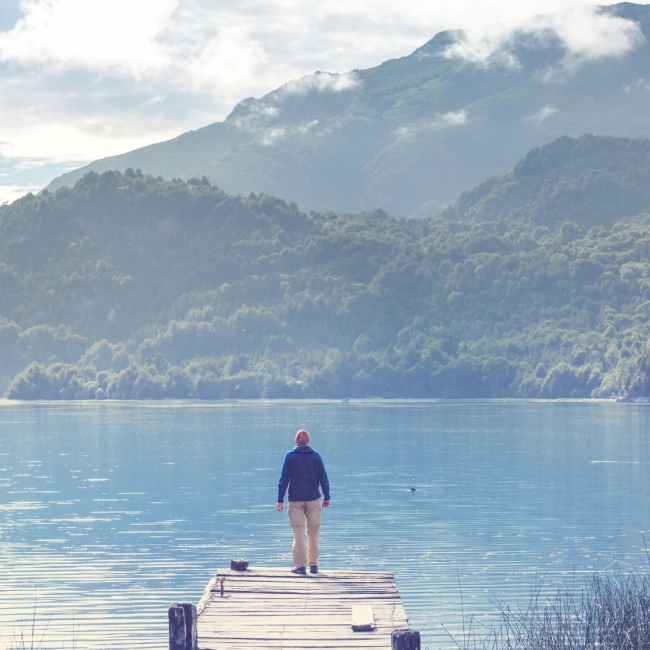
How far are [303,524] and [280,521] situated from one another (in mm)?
19877

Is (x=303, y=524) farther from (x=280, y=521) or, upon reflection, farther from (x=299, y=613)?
(x=280, y=521)

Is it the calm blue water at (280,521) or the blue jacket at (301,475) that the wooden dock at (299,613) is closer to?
the blue jacket at (301,475)

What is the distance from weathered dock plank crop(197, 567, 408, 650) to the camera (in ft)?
51.8

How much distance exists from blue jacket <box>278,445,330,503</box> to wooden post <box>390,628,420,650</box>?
6.26m

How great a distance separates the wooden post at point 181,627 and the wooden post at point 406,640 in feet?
8.92

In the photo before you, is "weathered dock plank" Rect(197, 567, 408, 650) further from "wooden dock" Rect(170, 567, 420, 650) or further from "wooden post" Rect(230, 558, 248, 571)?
"wooden post" Rect(230, 558, 248, 571)

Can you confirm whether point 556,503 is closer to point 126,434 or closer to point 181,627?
point 181,627

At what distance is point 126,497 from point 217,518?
372 inches

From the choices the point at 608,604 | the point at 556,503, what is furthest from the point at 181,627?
the point at 556,503

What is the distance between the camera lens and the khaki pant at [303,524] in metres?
20.8

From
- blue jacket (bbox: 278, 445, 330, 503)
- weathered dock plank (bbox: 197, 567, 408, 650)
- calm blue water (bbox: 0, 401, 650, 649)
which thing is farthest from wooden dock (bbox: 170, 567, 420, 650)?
calm blue water (bbox: 0, 401, 650, 649)

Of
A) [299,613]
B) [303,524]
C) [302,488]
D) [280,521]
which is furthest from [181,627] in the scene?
[280,521]

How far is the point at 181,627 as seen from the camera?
1548 cm

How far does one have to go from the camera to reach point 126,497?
50.4 meters
